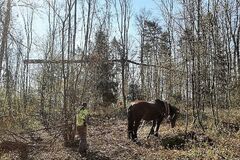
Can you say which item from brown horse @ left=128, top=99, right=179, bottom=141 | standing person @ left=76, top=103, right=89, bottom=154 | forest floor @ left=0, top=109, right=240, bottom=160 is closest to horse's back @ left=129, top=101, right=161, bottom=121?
brown horse @ left=128, top=99, right=179, bottom=141

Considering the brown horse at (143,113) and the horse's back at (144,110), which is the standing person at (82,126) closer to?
the brown horse at (143,113)

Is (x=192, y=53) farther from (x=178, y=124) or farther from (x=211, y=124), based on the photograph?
(x=178, y=124)

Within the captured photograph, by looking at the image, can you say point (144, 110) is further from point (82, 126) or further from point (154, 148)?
point (82, 126)

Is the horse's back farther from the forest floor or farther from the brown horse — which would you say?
the forest floor

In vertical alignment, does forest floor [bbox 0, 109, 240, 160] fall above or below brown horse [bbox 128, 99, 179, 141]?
below

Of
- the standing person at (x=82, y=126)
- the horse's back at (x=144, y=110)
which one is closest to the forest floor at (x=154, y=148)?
the standing person at (x=82, y=126)

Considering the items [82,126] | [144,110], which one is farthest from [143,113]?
[82,126]

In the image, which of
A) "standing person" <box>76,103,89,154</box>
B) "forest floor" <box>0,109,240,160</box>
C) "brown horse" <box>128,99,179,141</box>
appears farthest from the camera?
"brown horse" <box>128,99,179,141</box>

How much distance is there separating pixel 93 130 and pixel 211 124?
21.6 ft

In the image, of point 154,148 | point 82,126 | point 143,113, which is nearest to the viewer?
point 82,126

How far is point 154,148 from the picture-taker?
16.4 meters

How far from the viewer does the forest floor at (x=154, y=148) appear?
14.5 m

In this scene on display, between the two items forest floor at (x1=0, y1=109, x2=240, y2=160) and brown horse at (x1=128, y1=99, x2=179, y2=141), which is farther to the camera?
brown horse at (x1=128, y1=99, x2=179, y2=141)

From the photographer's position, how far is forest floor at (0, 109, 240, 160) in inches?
571
